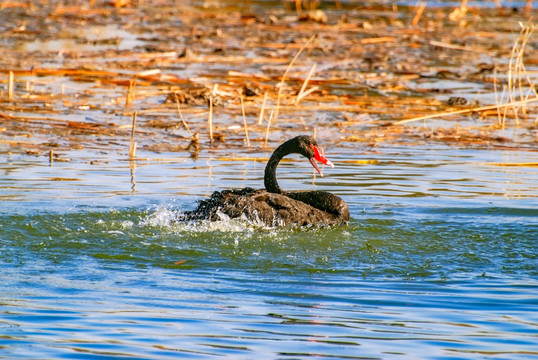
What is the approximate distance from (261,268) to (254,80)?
9.66m

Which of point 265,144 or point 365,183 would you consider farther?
point 265,144

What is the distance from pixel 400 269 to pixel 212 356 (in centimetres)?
241

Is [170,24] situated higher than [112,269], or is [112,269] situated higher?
[170,24]

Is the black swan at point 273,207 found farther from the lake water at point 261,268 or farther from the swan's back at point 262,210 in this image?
the lake water at point 261,268

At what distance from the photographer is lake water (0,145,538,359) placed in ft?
18.2

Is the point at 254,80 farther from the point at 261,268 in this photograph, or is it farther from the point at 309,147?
the point at 261,268

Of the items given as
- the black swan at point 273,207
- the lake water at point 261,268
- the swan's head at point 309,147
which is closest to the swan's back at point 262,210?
the black swan at point 273,207

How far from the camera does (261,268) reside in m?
7.18

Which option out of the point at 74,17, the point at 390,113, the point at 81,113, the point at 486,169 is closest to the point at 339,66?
the point at 390,113

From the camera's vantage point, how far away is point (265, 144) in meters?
12.4

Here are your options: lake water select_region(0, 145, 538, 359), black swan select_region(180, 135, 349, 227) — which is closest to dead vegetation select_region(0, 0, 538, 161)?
lake water select_region(0, 145, 538, 359)

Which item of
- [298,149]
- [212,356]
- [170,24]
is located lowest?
[212,356]

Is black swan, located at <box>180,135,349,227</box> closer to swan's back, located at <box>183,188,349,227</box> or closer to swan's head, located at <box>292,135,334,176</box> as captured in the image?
swan's back, located at <box>183,188,349,227</box>

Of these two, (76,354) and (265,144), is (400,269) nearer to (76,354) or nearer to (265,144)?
(76,354)
